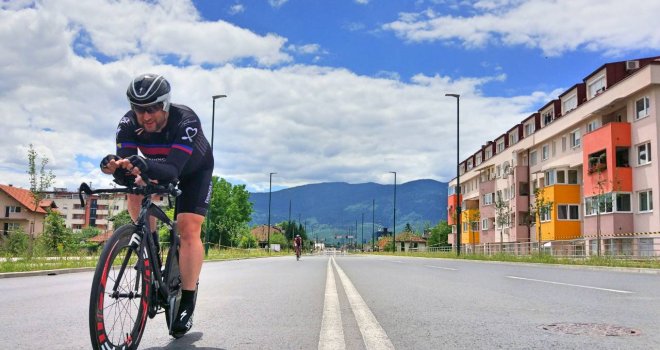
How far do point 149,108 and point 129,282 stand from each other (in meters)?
1.16

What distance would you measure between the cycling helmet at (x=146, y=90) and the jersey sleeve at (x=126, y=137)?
32cm

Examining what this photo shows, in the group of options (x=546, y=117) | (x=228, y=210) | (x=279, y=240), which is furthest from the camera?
Answer: (x=279, y=240)

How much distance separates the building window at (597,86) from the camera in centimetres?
3847

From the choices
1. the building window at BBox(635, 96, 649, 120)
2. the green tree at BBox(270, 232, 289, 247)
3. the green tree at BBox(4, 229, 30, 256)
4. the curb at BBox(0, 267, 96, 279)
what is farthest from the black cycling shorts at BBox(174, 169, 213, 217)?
the green tree at BBox(270, 232, 289, 247)

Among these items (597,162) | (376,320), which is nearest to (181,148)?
(376,320)

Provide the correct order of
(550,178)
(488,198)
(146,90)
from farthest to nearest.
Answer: (488,198) < (550,178) < (146,90)

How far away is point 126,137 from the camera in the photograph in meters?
4.13

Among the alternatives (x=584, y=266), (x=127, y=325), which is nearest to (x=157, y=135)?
(x=127, y=325)

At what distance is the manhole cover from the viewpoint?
495 cm

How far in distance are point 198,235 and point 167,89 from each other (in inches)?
44.2

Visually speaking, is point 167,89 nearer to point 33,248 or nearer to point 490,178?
point 33,248

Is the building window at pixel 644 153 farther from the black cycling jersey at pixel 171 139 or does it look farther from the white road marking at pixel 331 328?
the black cycling jersey at pixel 171 139

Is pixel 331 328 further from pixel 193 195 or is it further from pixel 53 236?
pixel 53 236

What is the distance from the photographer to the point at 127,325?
11.4ft
